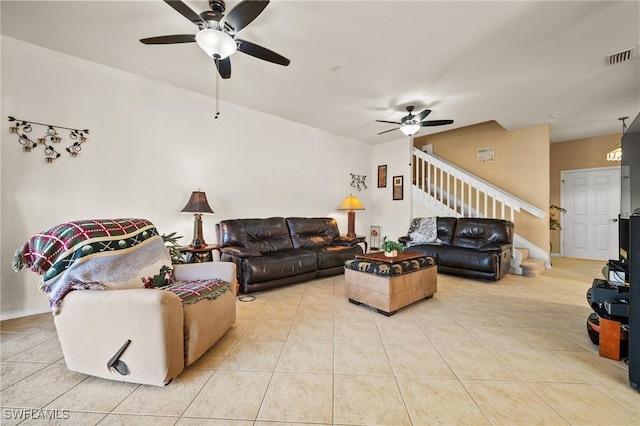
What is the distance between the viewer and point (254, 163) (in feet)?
14.1

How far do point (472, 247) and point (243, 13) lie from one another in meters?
4.30

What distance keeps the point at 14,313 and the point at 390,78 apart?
4781 mm

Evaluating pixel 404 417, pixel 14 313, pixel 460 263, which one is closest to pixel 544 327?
pixel 460 263

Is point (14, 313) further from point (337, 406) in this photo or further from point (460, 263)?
point (460, 263)

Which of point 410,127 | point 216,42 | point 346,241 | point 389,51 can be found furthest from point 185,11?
point 346,241

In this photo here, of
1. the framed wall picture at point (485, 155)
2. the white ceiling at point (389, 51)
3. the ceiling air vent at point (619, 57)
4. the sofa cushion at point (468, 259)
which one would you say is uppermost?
the white ceiling at point (389, 51)

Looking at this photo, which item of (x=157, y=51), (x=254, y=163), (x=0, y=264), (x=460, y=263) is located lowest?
(x=460, y=263)

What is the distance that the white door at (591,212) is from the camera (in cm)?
527

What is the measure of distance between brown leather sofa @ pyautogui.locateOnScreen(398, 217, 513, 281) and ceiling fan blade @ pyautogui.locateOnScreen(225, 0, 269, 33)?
12.6ft

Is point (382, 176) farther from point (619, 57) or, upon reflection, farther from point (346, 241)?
point (619, 57)

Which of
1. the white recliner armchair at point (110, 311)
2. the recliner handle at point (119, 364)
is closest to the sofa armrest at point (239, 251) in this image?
the white recliner armchair at point (110, 311)

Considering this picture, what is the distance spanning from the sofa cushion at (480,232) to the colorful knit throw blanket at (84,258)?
4396mm

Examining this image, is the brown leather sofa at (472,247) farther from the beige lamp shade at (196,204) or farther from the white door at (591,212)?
the beige lamp shade at (196,204)

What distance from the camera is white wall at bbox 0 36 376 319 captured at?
2.52m
